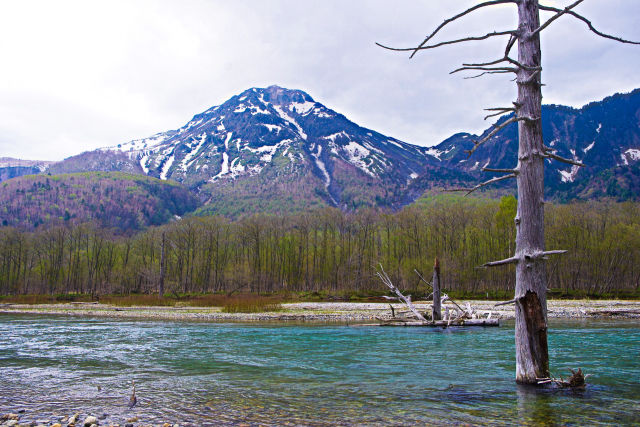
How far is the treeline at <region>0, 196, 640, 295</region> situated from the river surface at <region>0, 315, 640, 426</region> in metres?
47.2

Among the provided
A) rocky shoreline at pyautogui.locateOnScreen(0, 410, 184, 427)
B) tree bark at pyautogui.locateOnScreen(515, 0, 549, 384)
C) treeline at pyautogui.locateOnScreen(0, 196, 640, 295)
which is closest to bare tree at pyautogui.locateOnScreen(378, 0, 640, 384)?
tree bark at pyautogui.locateOnScreen(515, 0, 549, 384)

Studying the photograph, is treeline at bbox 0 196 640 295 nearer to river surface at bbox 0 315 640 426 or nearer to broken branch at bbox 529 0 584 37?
river surface at bbox 0 315 640 426

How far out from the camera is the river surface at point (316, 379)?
26.0ft

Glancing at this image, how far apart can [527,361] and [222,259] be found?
3301 inches

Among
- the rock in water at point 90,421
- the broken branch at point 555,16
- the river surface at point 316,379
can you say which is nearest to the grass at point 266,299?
the river surface at point 316,379

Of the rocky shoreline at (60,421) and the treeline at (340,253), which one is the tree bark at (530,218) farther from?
the treeline at (340,253)

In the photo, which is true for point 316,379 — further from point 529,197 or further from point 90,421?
point 529,197

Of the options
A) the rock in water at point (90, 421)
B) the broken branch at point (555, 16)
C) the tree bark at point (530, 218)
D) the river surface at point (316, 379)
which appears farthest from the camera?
the river surface at point (316, 379)

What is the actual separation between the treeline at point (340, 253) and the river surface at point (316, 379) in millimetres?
47250

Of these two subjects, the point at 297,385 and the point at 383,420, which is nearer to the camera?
the point at 383,420

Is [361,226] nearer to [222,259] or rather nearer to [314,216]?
[314,216]

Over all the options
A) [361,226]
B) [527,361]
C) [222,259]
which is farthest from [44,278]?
[527,361]

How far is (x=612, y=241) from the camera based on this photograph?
196 ft

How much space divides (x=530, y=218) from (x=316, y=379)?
22.9 ft
